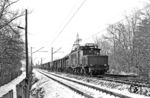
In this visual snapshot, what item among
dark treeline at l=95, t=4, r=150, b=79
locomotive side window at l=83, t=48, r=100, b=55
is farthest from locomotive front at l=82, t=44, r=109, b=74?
dark treeline at l=95, t=4, r=150, b=79

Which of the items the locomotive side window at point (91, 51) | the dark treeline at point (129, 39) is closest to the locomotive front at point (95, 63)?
the locomotive side window at point (91, 51)

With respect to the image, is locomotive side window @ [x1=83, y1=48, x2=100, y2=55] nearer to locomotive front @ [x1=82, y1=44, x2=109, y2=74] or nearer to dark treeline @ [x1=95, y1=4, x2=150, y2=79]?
locomotive front @ [x1=82, y1=44, x2=109, y2=74]

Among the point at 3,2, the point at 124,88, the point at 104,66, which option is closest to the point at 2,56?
the point at 3,2

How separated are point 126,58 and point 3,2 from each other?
2768cm

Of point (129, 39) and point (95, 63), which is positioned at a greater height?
point (129, 39)

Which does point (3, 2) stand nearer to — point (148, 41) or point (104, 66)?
point (104, 66)

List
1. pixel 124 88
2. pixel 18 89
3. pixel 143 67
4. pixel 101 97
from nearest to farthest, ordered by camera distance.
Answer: pixel 101 97
pixel 124 88
pixel 18 89
pixel 143 67

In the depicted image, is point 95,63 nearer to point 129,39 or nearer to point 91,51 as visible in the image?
point 91,51

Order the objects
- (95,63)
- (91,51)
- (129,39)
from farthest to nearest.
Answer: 1. (129,39)
2. (91,51)
3. (95,63)

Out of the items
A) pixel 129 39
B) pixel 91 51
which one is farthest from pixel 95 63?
pixel 129 39

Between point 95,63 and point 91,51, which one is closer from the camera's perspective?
point 95,63

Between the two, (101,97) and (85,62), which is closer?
(101,97)

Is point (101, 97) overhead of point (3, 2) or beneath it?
beneath

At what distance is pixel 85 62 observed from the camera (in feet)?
89.5
